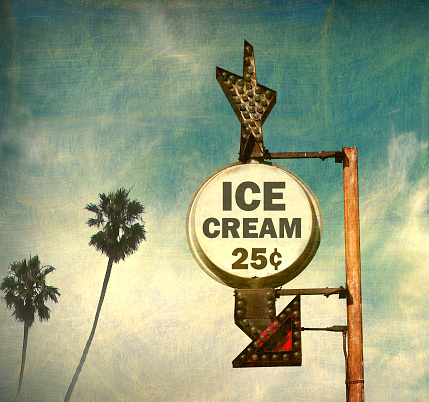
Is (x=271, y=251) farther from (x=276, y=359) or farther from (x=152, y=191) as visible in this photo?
(x=152, y=191)

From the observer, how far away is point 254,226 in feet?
7.94

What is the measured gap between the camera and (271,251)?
7.83ft

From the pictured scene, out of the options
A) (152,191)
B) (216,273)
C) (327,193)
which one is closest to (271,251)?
(216,273)

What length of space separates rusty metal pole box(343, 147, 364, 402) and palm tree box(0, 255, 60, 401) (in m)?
4.79

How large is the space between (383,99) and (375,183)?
94 cm

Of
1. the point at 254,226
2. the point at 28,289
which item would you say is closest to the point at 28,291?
the point at 28,289

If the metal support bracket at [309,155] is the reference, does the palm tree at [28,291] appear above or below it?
below

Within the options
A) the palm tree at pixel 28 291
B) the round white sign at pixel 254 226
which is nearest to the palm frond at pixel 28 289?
the palm tree at pixel 28 291

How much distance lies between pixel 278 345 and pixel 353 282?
47cm

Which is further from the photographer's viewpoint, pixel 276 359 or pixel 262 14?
pixel 262 14

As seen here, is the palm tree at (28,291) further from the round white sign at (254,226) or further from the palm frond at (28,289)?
the round white sign at (254,226)

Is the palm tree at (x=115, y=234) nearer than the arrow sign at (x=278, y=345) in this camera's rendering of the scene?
No

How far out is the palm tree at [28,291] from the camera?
633cm

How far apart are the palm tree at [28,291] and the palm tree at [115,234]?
697 mm
